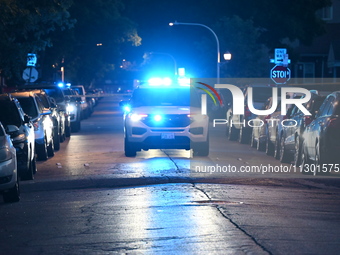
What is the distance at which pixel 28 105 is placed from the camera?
21.3m

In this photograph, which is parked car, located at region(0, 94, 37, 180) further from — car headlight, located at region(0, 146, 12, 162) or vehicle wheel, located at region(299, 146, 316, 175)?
vehicle wheel, located at region(299, 146, 316, 175)

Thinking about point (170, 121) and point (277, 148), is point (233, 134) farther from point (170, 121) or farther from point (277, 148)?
point (170, 121)

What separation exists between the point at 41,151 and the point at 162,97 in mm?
3608

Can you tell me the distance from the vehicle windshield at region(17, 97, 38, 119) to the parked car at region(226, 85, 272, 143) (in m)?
7.68

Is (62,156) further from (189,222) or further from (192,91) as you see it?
(189,222)

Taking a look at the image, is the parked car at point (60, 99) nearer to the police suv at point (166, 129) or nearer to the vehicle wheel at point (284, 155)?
the police suv at point (166, 129)

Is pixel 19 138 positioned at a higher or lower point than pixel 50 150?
higher

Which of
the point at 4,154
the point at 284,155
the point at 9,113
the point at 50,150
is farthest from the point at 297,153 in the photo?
the point at 4,154

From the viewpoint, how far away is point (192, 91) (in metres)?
22.7

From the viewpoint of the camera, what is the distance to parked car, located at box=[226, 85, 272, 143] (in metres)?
26.1

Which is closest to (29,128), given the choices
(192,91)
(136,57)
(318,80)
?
(192,91)

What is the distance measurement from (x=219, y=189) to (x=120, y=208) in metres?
2.65

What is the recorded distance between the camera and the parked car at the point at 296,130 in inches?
714

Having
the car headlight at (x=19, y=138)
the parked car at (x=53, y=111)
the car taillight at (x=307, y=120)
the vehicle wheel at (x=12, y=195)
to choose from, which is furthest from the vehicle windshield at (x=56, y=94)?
the vehicle wheel at (x=12, y=195)
